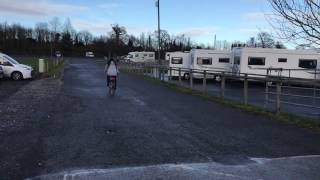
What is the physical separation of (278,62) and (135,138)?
2850cm

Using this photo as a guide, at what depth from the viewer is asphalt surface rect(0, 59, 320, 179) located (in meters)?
7.93

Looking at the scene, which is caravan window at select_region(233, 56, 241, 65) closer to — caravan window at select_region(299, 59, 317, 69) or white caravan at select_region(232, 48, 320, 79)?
white caravan at select_region(232, 48, 320, 79)

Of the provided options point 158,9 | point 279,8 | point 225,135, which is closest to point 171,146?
point 225,135

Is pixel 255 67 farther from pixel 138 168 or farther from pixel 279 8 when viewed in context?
pixel 138 168

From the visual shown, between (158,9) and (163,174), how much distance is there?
4632 centimetres

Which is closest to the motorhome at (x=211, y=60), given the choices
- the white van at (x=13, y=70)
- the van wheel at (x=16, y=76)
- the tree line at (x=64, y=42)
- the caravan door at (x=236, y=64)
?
the caravan door at (x=236, y=64)

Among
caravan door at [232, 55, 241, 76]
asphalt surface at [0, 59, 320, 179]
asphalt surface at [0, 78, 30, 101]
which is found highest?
caravan door at [232, 55, 241, 76]

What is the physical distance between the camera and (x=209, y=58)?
41844 mm

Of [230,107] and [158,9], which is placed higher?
[158,9]

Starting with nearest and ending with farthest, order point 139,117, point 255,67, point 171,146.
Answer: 1. point 171,146
2. point 139,117
3. point 255,67

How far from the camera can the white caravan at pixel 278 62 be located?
36406 mm

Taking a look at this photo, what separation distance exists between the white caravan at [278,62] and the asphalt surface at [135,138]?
68.6 ft

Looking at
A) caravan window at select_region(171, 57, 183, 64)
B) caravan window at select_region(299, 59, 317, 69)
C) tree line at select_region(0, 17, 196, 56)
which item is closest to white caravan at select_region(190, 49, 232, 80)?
caravan window at select_region(171, 57, 183, 64)

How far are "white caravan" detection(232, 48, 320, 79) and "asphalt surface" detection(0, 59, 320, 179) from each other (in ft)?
68.6
